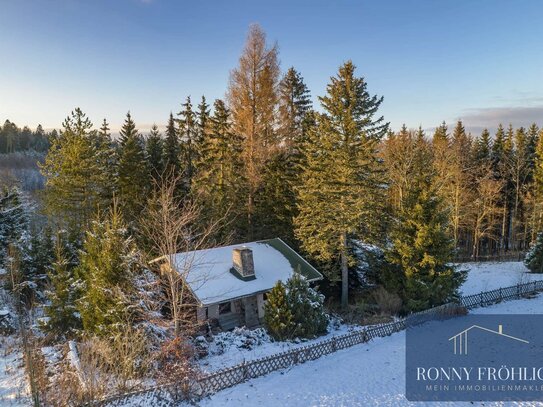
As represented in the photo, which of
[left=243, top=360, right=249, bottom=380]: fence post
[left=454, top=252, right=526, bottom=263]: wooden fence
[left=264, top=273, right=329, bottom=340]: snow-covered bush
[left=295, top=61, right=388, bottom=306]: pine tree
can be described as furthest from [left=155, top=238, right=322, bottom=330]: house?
[left=454, top=252, right=526, bottom=263]: wooden fence

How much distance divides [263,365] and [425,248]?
39.8ft

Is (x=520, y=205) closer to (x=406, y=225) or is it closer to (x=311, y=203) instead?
(x=406, y=225)

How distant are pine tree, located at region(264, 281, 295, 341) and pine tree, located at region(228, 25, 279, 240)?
9.62 m

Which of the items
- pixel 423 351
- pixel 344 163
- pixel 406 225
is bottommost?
pixel 423 351

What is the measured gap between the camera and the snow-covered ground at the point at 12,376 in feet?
36.2

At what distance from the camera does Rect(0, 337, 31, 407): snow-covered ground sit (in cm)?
1102

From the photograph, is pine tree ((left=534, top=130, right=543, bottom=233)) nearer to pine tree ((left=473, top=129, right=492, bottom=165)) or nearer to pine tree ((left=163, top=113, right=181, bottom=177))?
pine tree ((left=473, top=129, right=492, bottom=165))

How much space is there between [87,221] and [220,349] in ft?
49.8

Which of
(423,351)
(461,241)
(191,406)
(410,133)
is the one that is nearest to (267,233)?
(423,351)

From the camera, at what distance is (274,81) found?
24484 mm

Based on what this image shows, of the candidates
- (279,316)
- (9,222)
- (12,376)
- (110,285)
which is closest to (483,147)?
(279,316)

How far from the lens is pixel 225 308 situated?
19.0m

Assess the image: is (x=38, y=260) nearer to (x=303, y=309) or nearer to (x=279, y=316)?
(x=279, y=316)

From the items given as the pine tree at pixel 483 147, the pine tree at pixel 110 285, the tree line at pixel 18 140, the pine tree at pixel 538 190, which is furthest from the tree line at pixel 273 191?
the tree line at pixel 18 140
